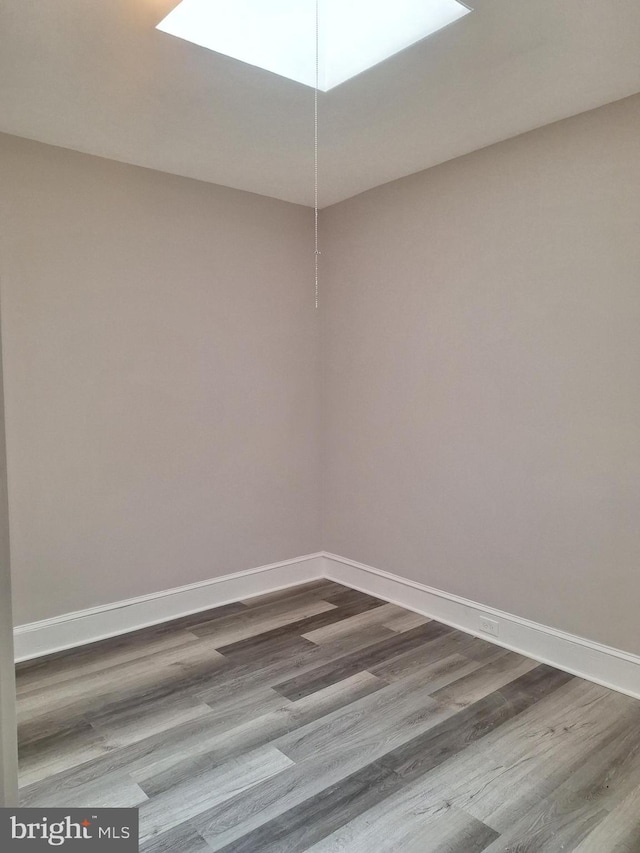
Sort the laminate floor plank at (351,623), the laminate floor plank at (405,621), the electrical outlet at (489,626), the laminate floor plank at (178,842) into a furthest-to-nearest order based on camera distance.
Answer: the laminate floor plank at (405,621) < the laminate floor plank at (351,623) < the electrical outlet at (489,626) < the laminate floor plank at (178,842)

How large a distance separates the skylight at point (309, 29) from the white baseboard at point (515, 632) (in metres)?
2.60

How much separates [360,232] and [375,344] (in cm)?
73

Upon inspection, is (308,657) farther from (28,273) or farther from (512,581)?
(28,273)

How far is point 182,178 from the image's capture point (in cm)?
338

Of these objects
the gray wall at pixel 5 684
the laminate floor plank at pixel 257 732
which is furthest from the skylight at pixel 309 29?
the laminate floor plank at pixel 257 732

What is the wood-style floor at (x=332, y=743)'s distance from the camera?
6.16ft

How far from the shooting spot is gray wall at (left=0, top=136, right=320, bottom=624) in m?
2.95

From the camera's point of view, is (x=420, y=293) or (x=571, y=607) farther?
(x=420, y=293)

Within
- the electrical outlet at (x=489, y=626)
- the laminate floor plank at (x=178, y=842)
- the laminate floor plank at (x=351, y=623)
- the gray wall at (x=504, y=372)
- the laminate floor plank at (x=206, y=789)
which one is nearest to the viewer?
the laminate floor plank at (x=178, y=842)

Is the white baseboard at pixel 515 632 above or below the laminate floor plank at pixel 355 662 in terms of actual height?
above

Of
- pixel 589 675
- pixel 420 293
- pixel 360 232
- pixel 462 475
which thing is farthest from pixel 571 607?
pixel 360 232

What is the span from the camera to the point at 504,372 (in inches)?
120

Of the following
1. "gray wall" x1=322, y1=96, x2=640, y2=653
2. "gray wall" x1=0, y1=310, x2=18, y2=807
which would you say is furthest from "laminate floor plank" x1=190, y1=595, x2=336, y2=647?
"gray wall" x1=0, y1=310, x2=18, y2=807

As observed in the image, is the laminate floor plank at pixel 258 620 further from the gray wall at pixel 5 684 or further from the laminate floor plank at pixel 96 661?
the gray wall at pixel 5 684
